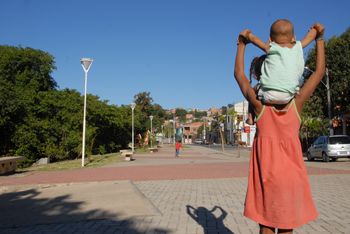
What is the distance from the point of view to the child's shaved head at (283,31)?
3297 mm

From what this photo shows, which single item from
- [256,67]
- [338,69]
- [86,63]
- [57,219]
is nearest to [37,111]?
[86,63]

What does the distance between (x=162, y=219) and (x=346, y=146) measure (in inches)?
863

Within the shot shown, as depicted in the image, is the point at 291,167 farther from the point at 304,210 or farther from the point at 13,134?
the point at 13,134

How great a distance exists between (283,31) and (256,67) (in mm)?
374

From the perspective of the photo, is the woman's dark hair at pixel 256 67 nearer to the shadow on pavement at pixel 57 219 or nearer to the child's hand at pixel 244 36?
the child's hand at pixel 244 36

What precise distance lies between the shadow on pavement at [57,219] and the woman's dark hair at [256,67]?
12.2ft

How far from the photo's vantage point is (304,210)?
10.7 feet

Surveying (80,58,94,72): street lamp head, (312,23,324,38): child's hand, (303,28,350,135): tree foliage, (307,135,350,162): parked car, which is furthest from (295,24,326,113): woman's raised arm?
(303,28,350,135): tree foliage

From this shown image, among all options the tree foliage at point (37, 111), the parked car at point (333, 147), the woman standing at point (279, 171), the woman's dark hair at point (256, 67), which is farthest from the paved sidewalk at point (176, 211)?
the tree foliage at point (37, 111)

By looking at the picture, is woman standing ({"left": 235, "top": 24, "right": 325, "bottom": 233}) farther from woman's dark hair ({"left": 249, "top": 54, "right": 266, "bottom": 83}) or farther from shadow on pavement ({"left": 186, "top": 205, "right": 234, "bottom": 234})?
shadow on pavement ({"left": 186, "top": 205, "right": 234, "bottom": 234})

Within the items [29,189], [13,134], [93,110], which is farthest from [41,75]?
[29,189]

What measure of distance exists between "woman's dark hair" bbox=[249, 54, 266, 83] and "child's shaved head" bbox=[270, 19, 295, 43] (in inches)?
8.2

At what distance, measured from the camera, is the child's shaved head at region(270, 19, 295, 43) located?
330 centimetres

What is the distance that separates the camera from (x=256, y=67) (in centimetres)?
356
